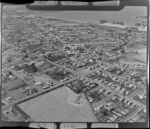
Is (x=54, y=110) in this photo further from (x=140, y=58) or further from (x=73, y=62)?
(x=140, y=58)

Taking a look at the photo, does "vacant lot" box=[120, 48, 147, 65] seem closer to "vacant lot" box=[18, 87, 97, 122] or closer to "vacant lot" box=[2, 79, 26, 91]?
"vacant lot" box=[18, 87, 97, 122]

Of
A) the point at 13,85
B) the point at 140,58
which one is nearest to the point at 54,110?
the point at 13,85

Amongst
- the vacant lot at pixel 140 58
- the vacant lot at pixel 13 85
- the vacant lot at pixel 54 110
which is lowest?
the vacant lot at pixel 54 110

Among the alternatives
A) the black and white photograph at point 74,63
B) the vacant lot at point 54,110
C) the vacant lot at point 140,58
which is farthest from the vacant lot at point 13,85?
the vacant lot at point 140,58

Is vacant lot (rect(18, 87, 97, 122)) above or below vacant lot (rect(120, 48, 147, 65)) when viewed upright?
below

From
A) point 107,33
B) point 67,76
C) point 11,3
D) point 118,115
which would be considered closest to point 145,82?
point 118,115

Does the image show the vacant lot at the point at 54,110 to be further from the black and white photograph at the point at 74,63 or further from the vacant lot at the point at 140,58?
the vacant lot at the point at 140,58

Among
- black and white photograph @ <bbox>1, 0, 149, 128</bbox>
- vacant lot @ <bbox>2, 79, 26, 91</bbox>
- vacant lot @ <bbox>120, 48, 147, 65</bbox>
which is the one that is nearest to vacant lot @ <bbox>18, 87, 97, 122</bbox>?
black and white photograph @ <bbox>1, 0, 149, 128</bbox>
